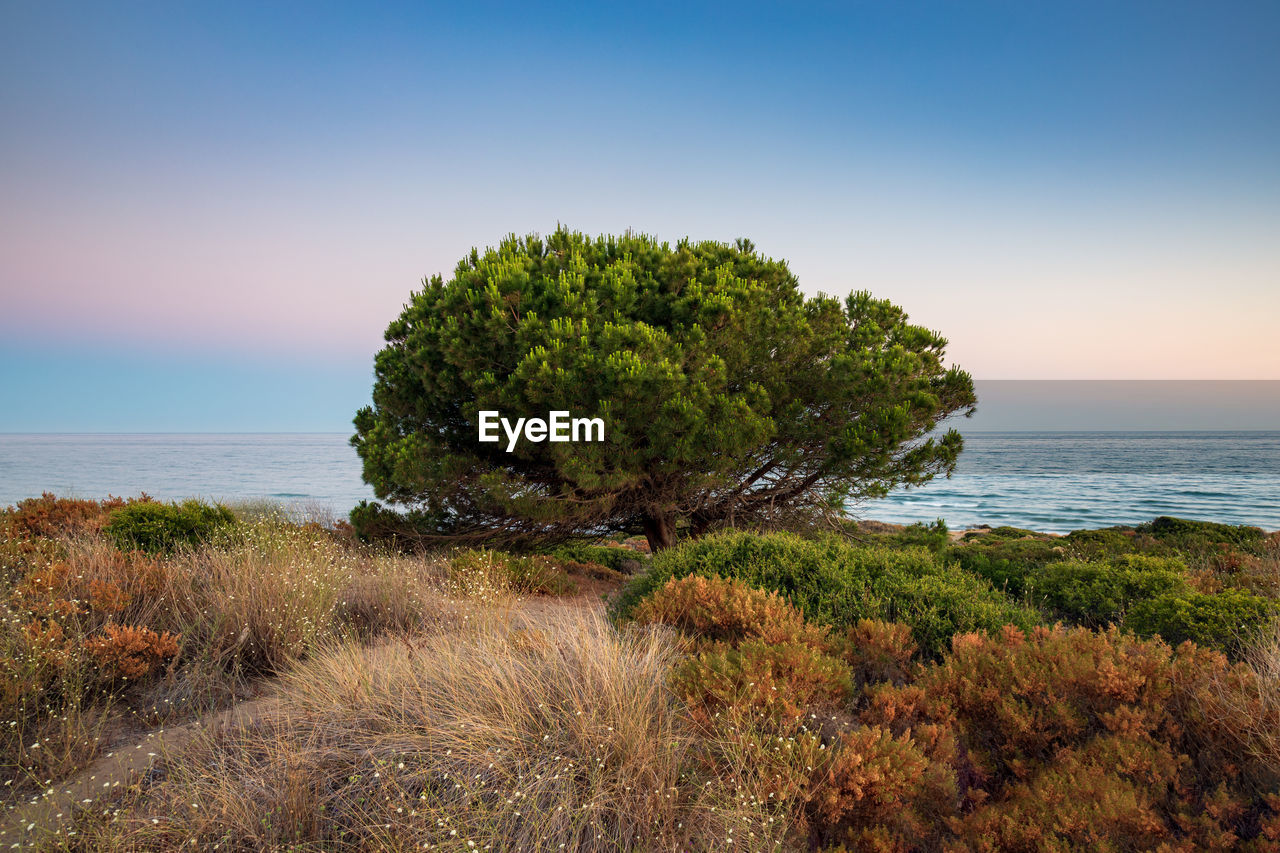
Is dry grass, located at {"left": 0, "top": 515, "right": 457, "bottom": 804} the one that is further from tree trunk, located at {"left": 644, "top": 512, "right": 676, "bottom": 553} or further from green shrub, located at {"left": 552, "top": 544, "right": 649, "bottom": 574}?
green shrub, located at {"left": 552, "top": 544, "right": 649, "bottom": 574}

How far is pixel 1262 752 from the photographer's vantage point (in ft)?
9.67

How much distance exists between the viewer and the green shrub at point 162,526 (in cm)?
825

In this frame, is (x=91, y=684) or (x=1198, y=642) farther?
(x=1198, y=642)

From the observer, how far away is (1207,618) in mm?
5543

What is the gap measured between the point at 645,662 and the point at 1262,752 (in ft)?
9.93

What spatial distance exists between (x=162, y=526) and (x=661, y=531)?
283 inches

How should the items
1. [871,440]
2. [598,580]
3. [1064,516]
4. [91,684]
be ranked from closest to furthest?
[91,684] → [871,440] → [598,580] → [1064,516]

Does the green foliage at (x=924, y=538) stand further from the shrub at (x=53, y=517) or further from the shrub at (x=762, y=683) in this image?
the shrub at (x=53, y=517)

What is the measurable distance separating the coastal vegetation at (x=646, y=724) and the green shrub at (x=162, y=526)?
7.93ft

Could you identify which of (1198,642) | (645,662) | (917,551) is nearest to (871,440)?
(917,551)

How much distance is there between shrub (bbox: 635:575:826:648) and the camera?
454 cm

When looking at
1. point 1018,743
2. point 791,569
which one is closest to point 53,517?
point 791,569

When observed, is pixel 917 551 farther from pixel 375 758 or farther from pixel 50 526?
pixel 50 526

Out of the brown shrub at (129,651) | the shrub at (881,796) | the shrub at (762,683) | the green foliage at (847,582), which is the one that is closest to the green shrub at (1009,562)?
the green foliage at (847,582)
